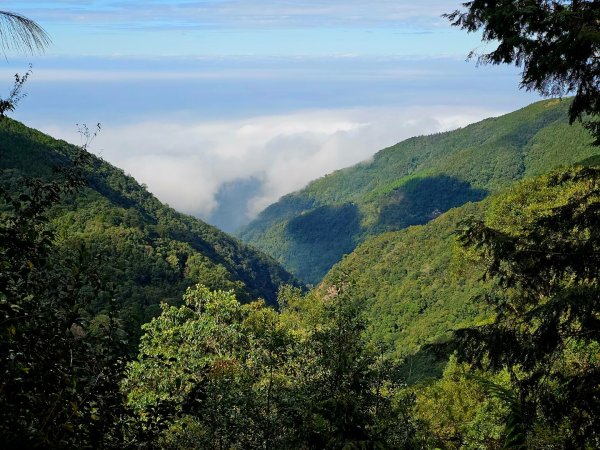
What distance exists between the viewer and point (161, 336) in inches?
780

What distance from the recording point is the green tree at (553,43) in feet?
23.5

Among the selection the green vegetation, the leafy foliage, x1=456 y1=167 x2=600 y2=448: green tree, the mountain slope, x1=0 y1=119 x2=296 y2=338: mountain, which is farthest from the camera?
x1=0 y1=119 x2=296 y2=338: mountain

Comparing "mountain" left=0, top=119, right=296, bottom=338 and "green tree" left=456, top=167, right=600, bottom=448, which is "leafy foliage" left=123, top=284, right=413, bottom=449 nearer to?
"green tree" left=456, top=167, right=600, bottom=448

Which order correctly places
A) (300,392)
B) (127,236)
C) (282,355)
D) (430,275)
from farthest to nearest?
(430,275) → (127,236) → (282,355) → (300,392)

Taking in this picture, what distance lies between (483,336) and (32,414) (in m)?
5.62

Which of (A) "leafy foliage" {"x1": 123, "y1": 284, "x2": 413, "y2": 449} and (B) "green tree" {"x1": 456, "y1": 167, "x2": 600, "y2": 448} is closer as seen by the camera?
(B) "green tree" {"x1": 456, "y1": 167, "x2": 600, "y2": 448}

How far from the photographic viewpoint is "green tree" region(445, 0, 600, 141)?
23.5 ft

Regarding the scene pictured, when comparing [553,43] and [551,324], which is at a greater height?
[553,43]

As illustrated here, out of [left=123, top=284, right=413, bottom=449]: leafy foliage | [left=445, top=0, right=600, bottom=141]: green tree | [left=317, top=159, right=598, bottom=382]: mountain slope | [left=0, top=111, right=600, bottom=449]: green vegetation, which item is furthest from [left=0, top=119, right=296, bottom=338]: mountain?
[left=445, top=0, right=600, bottom=141]: green tree

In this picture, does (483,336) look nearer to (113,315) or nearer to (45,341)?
(113,315)

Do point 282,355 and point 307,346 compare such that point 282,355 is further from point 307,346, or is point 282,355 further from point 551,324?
point 551,324

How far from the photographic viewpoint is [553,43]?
26.4 ft

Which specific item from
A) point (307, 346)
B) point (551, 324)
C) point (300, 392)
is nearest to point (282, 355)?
point (307, 346)

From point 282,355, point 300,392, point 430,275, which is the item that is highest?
point 430,275
